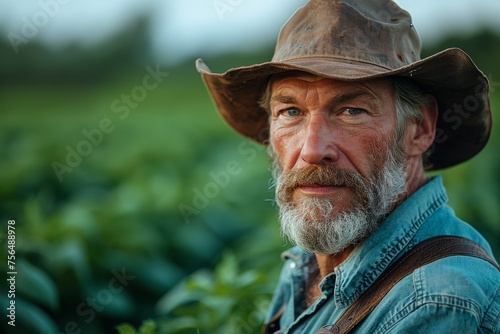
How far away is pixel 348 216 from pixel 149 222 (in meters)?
3.62

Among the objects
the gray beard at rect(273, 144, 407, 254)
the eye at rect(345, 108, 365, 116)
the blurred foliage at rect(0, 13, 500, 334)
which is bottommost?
the blurred foliage at rect(0, 13, 500, 334)

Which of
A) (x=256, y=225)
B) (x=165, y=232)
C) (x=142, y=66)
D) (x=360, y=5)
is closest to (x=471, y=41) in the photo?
(x=256, y=225)

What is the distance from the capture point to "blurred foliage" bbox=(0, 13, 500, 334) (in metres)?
4.13

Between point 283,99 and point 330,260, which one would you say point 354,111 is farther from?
point 330,260

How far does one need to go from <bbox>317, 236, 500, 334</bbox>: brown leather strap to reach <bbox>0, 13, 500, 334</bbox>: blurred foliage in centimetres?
116

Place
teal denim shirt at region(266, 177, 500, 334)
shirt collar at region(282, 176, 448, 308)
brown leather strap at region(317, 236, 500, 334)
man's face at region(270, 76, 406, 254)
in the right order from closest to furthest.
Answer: teal denim shirt at region(266, 177, 500, 334), brown leather strap at region(317, 236, 500, 334), shirt collar at region(282, 176, 448, 308), man's face at region(270, 76, 406, 254)

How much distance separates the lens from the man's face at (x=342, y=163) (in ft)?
9.23

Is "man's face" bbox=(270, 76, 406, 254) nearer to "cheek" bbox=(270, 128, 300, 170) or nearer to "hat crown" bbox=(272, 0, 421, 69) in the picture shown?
"cheek" bbox=(270, 128, 300, 170)

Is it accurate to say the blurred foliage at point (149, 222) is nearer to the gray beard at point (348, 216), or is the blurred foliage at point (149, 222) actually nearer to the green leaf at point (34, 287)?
the green leaf at point (34, 287)

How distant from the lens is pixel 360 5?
9.82 feet

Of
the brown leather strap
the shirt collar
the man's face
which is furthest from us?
the man's face

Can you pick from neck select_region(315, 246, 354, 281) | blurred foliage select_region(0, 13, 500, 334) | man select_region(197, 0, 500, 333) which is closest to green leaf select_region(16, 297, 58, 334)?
blurred foliage select_region(0, 13, 500, 334)

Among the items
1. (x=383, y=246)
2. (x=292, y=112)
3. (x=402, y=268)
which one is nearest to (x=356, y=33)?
(x=292, y=112)

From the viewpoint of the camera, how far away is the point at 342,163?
2822 millimetres
